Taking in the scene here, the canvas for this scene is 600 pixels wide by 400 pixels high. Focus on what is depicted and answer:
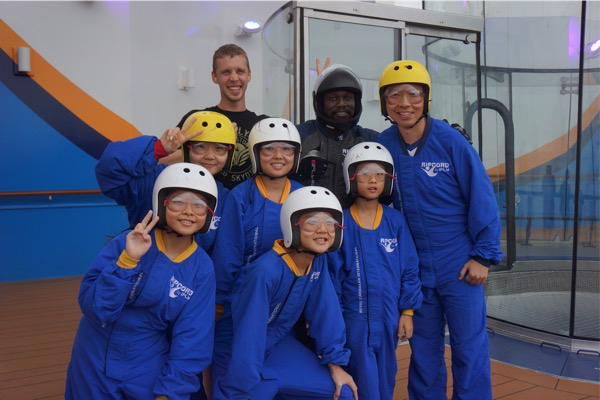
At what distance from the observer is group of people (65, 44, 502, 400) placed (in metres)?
2.40

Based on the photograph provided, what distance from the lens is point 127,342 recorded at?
2373 mm

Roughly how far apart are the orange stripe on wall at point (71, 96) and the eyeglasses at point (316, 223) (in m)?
4.76

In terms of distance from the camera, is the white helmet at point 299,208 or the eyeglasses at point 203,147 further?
the eyeglasses at point 203,147

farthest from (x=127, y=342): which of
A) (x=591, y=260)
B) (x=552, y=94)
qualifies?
(x=552, y=94)

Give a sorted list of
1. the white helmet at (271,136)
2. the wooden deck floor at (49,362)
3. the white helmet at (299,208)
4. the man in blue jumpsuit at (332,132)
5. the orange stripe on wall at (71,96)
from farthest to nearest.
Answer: the orange stripe on wall at (71,96) → the wooden deck floor at (49,362) → the man in blue jumpsuit at (332,132) → the white helmet at (271,136) → the white helmet at (299,208)

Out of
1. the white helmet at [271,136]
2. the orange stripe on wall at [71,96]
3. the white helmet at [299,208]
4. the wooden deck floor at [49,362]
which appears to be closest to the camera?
the white helmet at [299,208]

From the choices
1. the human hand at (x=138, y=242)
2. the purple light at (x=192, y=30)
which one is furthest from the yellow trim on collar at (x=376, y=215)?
the purple light at (x=192, y=30)

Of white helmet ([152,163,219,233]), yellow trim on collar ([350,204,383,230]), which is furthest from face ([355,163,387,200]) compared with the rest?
white helmet ([152,163,219,233])

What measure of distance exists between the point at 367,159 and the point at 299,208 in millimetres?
535

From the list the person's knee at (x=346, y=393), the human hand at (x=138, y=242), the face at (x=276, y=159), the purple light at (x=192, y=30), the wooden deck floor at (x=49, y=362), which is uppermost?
the purple light at (x=192, y=30)

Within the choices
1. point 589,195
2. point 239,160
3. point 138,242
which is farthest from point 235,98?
point 589,195

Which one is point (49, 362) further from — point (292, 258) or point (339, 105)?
point (339, 105)

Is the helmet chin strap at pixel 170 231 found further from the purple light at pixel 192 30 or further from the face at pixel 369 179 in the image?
the purple light at pixel 192 30

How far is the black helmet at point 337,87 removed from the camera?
10.5ft
